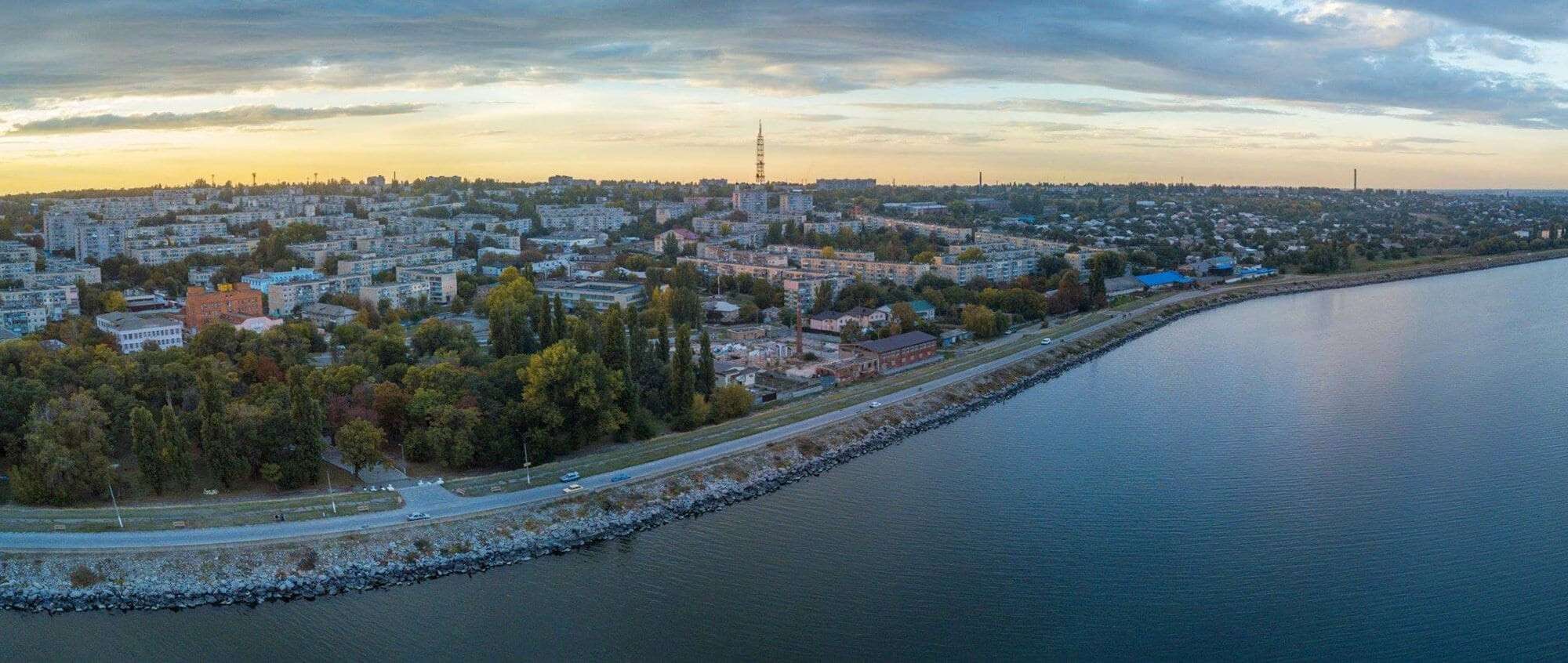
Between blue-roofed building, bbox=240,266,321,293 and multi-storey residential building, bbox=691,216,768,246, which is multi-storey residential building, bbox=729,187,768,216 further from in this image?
blue-roofed building, bbox=240,266,321,293

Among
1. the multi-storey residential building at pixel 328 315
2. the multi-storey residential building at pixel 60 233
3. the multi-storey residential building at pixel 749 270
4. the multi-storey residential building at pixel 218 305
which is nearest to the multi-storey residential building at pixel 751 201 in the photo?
the multi-storey residential building at pixel 749 270

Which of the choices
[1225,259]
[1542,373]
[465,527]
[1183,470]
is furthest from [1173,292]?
[465,527]

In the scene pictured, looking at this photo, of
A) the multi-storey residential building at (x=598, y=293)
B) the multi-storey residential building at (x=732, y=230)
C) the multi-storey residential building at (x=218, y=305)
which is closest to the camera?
the multi-storey residential building at (x=218, y=305)

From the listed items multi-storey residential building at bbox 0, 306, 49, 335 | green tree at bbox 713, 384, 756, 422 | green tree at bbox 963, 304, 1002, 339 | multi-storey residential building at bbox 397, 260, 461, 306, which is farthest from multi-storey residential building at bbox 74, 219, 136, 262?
green tree at bbox 713, 384, 756, 422

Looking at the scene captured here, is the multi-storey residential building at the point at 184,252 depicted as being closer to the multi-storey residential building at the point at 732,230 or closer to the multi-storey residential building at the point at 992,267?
the multi-storey residential building at the point at 732,230

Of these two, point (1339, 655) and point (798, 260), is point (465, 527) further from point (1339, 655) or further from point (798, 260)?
point (798, 260)

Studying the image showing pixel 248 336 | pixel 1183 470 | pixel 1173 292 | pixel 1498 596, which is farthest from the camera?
pixel 1173 292

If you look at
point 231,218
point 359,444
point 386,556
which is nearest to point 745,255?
point 231,218
